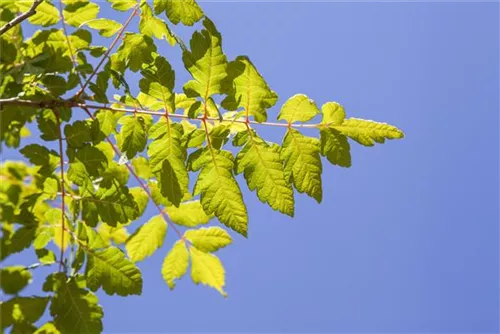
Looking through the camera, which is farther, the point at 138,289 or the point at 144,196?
the point at 144,196

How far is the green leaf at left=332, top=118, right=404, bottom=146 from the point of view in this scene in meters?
1.93

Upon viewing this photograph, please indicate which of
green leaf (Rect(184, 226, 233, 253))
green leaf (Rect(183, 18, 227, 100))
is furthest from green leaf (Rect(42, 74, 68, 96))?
green leaf (Rect(184, 226, 233, 253))

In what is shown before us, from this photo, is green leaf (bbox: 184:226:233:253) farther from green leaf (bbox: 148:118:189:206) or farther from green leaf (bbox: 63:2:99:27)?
green leaf (bbox: 63:2:99:27)

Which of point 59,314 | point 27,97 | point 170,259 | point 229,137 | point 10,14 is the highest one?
point 10,14

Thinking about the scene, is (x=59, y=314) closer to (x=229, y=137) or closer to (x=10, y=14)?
(x=229, y=137)

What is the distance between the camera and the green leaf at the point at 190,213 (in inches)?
101

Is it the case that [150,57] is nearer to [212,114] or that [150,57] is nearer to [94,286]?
[212,114]

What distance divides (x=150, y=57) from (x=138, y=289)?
933mm

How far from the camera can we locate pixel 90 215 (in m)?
2.23

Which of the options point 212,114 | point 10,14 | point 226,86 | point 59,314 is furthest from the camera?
point 10,14

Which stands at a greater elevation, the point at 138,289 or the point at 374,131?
the point at 374,131

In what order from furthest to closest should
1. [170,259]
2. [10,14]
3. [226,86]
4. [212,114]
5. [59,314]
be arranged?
1. [170,259]
2. [10,14]
3. [59,314]
4. [212,114]
5. [226,86]

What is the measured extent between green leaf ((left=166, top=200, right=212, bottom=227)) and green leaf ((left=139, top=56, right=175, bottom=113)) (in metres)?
0.74

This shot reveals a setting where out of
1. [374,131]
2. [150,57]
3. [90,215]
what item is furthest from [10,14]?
[374,131]
